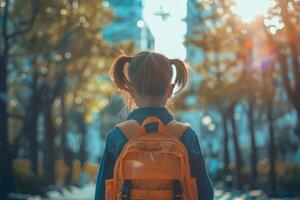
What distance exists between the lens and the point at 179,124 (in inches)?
143

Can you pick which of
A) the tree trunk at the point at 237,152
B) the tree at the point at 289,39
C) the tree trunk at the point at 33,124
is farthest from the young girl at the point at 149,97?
the tree trunk at the point at 237,152

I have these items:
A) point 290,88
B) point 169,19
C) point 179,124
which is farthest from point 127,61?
point 290,88

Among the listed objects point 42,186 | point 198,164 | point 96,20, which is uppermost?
point 96,20

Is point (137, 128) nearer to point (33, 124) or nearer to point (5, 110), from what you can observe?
point (5, 110)

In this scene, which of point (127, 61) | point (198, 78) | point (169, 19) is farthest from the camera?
point (198, 78)

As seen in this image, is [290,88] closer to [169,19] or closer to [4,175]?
[4,175]

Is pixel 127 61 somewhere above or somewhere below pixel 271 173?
above

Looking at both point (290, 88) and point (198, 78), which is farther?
point (198, 78)

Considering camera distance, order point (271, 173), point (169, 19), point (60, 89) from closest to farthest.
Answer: point (169, 19) → point (271, 173) → point (60, 89)

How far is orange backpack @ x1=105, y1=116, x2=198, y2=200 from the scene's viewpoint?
350 centimetres

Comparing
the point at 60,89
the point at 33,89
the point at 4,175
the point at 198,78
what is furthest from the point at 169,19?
the point at 198,78

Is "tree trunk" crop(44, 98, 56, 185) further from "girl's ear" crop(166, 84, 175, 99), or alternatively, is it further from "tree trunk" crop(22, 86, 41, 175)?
"girl's ear" crop(166, 84, 175, 99)

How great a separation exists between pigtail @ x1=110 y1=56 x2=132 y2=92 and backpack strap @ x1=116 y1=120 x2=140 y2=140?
12.0 inches

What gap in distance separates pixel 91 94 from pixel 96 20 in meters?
11.9
